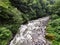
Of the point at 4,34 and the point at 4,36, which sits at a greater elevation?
the point at 4,34

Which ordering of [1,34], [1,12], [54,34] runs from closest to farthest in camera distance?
1. [1,34]
2. [1,12]
3. [54,34]

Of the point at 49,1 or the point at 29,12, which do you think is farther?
the point at 49,1

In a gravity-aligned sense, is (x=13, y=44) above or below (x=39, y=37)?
above

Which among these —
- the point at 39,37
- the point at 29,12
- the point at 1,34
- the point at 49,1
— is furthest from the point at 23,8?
the point at 49,1

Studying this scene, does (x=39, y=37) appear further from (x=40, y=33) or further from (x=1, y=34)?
(x=1, y=34)

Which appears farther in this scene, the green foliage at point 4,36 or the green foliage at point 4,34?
the green foliage at point 4,34

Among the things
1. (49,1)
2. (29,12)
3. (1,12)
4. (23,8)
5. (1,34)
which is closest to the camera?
(1,34)

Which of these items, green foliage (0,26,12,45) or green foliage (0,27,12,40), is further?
green foliage (0,27,12,40)

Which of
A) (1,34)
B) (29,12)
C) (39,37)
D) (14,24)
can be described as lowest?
(29,12)

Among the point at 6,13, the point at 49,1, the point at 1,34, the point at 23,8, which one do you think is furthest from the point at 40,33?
the point at 49,1

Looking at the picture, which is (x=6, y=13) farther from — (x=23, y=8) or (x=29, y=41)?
(x=23, y=8)
